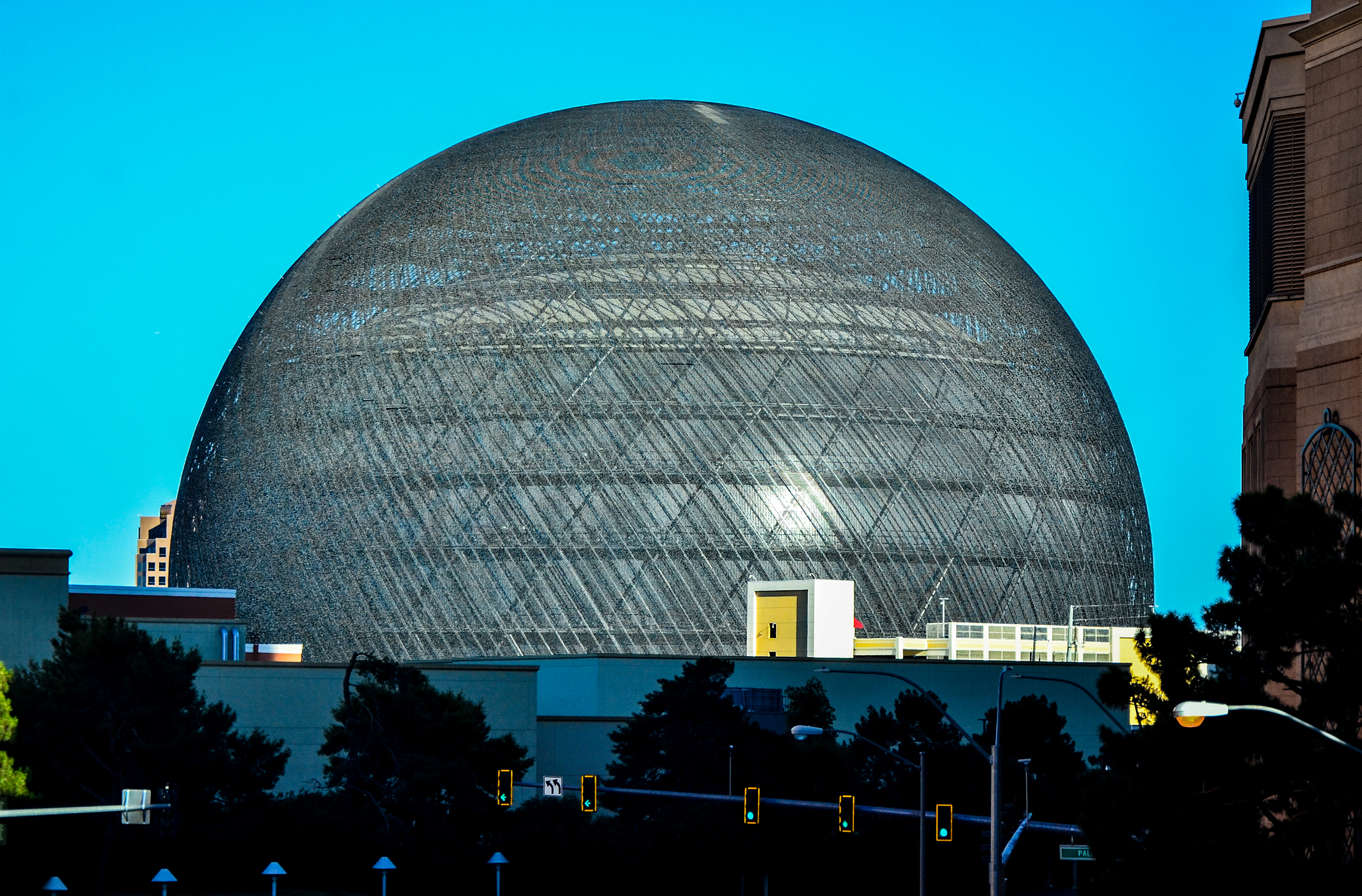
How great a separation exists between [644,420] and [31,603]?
18805 mm

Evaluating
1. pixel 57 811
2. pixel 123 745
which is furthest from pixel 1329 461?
pixel 123 745

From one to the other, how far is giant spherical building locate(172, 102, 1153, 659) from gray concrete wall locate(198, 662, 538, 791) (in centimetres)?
470

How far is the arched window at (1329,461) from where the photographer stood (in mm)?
33500

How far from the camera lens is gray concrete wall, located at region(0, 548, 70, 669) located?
53.7 meters

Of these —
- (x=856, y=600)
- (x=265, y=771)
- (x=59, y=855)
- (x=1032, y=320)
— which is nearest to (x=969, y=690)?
(x=856, y=600)

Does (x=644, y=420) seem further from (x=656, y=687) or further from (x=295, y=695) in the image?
(x=295, y=695)

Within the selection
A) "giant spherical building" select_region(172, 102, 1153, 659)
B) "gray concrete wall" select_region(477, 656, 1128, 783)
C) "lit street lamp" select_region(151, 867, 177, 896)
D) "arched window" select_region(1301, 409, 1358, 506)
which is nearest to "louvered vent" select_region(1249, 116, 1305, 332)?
"arched window" select_region(1301, 409, 1358, 506)

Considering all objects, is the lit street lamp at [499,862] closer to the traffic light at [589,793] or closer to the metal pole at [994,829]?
the traffic light at [589,793]

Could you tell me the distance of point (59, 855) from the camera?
47469 millimetres

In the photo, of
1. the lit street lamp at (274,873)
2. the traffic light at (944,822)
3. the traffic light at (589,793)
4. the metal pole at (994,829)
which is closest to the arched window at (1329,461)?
the metal pole at (994,829)

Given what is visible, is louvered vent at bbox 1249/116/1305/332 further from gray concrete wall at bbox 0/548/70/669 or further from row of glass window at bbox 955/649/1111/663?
gray concrete wall at bbox 0/548/70/669

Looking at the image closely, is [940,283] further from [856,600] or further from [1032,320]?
[856,600]

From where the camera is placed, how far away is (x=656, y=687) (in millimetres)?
60656

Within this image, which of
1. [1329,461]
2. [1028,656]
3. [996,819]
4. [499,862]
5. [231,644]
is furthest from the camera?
[1028,656]
